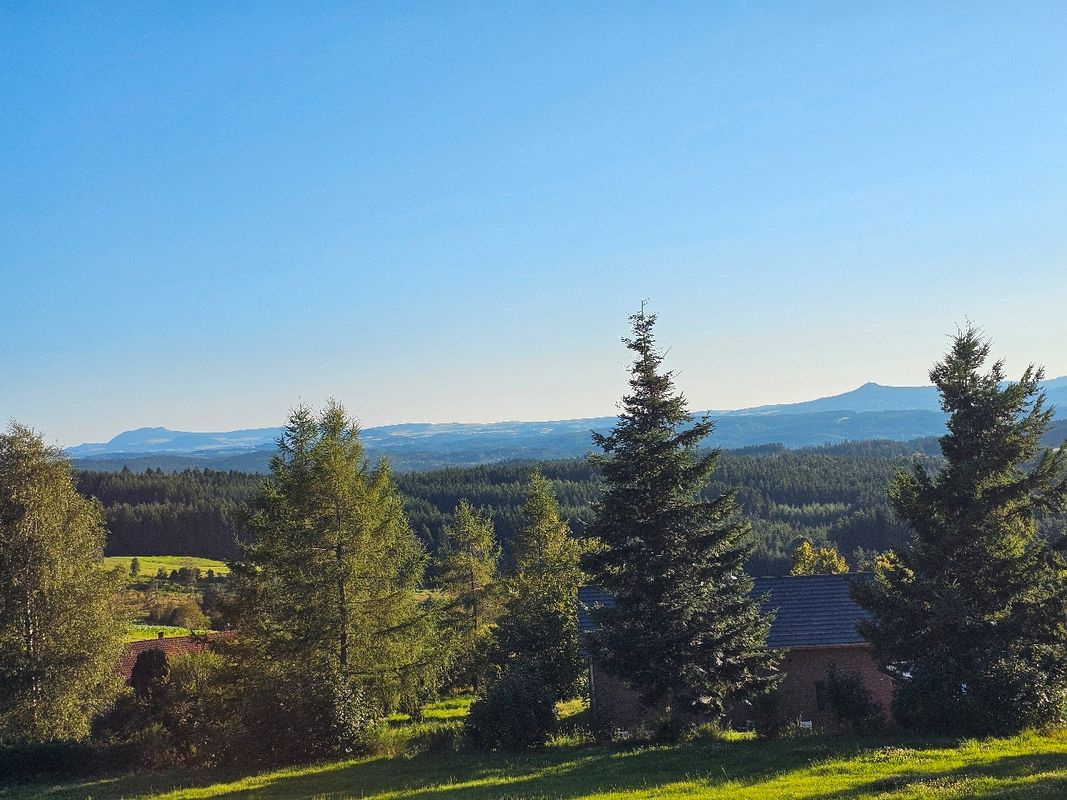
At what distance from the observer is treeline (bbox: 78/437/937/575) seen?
385 feet

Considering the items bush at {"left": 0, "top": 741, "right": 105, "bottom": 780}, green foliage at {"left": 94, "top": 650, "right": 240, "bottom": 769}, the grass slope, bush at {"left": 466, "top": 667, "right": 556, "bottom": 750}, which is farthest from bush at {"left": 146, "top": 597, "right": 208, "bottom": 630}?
bush at {"left": 466, "top": 667, "right": 556, "bottom": 750}

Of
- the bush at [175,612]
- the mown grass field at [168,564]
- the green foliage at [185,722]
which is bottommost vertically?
the mown grass field at [168,564]

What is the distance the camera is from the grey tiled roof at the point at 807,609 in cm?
2795

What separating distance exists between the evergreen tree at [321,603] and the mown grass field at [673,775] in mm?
1694

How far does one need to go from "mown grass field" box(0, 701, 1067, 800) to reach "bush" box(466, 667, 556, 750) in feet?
2.35

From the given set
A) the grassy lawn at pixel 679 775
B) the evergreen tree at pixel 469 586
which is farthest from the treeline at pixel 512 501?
the grassy lawn at pixel 679 775

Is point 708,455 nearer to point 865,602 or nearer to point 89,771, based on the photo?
point 865,602

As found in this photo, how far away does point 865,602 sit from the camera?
20859mm

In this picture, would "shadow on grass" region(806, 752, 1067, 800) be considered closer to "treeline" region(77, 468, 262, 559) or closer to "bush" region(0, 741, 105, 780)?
"bush" region(0, 741, 105, 780)

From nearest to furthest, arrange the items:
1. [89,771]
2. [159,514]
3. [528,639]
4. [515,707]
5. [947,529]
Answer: [947,529]
[515,707]
[89,771]
[528,639]
[159,514]

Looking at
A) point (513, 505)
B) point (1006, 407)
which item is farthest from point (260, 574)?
point (513, 505)

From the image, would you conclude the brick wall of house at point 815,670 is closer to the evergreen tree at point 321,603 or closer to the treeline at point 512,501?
the evergreen tree at point 321,603

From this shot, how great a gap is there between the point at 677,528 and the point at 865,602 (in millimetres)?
5443

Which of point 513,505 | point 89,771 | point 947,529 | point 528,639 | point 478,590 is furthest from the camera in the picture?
point 513,505
